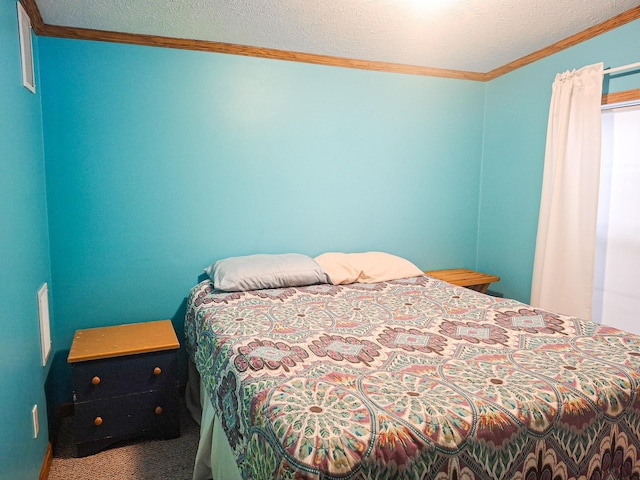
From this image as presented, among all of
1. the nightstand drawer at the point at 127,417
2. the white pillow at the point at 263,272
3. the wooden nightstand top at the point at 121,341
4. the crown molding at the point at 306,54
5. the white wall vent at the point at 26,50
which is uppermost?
the crown molding at the point at 306,54

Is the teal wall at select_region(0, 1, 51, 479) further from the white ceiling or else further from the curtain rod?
the curtain rod

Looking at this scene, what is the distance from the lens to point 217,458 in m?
1.87

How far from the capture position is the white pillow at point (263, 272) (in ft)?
8.69

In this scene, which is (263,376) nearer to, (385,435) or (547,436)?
(385,435)

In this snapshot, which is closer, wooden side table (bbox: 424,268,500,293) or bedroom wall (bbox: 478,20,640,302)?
bedroom wall (bbox: 478,20,640,302)

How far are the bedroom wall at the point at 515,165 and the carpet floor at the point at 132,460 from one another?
8.40ft

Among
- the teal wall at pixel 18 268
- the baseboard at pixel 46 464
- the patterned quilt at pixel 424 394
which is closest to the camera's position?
the patterned quilt at pixel 424 394

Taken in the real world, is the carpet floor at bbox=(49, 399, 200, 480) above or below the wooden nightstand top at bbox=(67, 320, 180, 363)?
below

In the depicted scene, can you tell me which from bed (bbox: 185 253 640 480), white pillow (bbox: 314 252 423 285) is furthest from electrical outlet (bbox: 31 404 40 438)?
white pillow (bbox: 314 252 423 285)

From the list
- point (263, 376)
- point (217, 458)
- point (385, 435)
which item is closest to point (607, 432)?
point (385, 435)

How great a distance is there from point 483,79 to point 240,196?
2.23 meters

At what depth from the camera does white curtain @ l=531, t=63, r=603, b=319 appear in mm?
2674

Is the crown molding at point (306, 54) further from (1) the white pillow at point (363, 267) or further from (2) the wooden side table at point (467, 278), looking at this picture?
(2) the wooden side table at point (467, 278)

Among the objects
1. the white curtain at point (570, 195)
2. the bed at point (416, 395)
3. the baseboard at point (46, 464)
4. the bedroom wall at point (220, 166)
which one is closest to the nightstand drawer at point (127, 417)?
the baseboard at point (46, 464)
